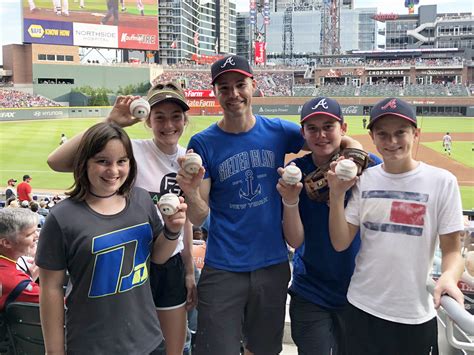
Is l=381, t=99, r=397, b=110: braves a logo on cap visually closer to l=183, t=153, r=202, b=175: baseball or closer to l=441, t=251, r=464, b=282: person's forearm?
l=441, t=251, r=464, b=282: person's forearm

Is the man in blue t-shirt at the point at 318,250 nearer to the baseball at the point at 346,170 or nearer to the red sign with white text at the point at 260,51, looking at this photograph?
the baseball at the point at 346,170

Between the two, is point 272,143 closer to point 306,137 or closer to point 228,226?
point 306,137

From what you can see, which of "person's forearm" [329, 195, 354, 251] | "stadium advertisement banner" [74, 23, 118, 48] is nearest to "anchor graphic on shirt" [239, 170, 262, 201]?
"person's forearm" [329, 195, 354, 251]

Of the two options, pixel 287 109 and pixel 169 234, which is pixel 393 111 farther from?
pixel 287 109

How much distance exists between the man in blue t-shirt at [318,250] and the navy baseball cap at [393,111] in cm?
29

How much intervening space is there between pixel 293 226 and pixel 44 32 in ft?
224

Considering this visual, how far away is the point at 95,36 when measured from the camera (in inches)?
2621

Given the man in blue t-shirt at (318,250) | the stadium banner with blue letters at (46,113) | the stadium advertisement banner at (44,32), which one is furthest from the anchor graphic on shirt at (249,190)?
the stadium advertisement banner at (44,32)

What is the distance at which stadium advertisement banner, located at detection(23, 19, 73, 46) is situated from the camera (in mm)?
63312

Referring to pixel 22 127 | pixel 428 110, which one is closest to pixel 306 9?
pixel 428 110

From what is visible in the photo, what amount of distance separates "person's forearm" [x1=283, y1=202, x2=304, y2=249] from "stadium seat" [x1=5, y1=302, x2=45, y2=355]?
134 cm

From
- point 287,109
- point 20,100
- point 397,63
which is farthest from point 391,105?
point 397,63

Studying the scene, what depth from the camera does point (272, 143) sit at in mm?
2908

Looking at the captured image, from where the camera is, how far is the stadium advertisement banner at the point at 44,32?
63312 millimetres
